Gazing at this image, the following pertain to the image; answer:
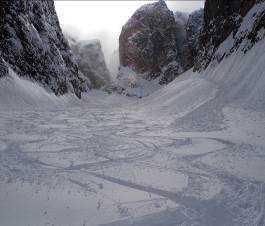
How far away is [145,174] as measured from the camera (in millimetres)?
9102

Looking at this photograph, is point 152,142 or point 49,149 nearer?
point 49,149

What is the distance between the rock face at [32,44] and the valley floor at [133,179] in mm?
21141

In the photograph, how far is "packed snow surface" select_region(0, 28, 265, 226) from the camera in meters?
6.68

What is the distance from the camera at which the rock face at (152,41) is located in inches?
3775

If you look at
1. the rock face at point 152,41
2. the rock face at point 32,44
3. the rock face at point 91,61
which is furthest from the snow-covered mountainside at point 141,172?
the rock face at point 91,61

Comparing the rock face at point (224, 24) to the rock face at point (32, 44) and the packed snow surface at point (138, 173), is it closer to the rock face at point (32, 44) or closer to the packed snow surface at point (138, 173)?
the packed snow surface at point (138, 173)

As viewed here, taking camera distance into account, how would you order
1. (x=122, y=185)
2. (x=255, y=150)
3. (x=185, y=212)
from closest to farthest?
(x=185, y=212) → (x=122, y=185) → (x=255, y=150)

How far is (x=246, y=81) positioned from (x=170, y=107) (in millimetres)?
6618

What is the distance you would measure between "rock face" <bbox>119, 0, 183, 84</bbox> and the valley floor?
269 feet

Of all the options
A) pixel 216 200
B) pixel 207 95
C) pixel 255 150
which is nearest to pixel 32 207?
pixel 216 200

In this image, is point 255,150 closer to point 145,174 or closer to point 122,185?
point 145,174

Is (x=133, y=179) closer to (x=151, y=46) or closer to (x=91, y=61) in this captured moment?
(x=151, y=46)

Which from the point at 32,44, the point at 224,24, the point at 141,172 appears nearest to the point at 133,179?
the point at 141,172

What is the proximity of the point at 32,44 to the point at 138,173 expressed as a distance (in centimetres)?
3242
